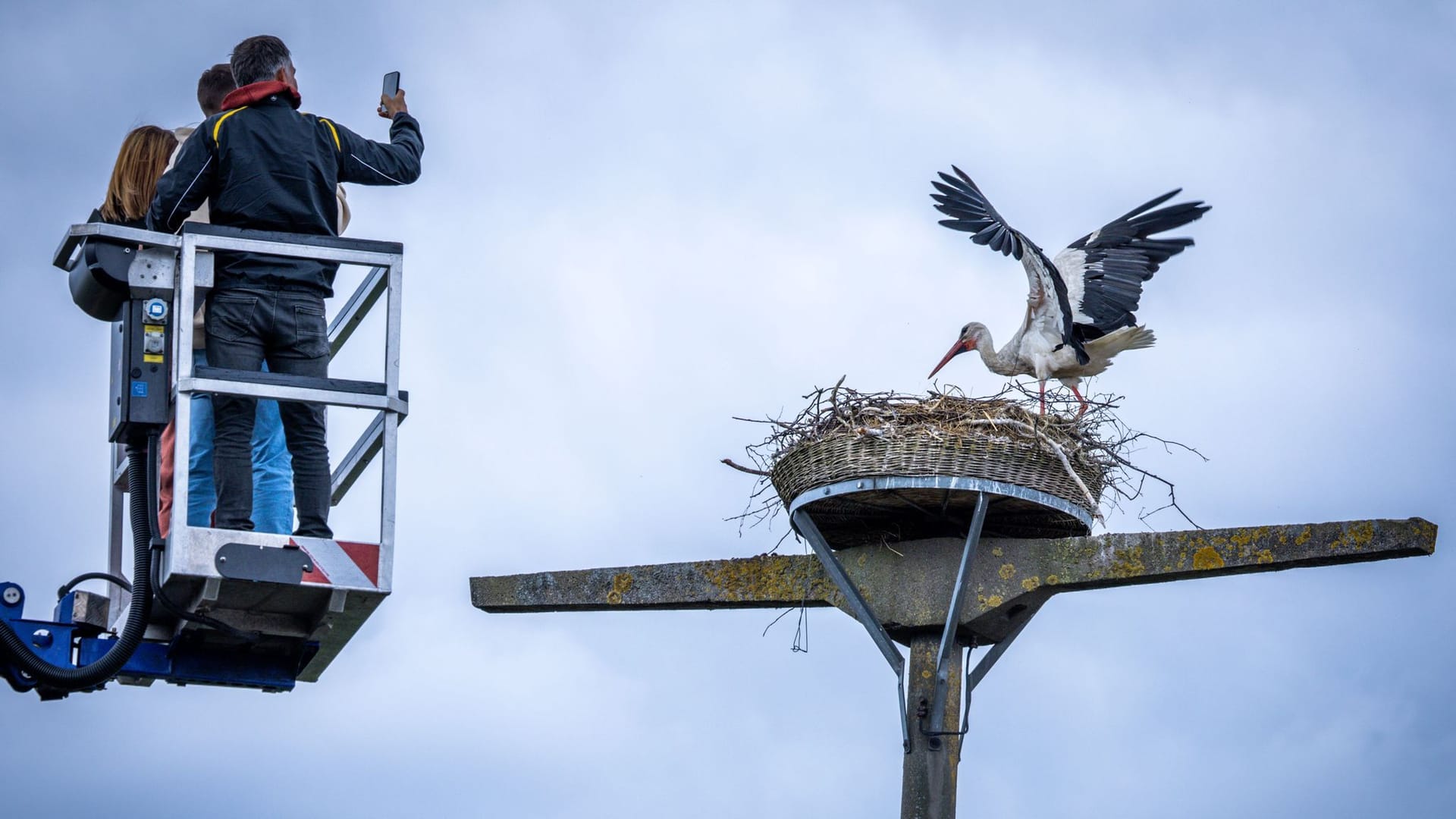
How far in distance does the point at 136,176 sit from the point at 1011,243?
509 cm

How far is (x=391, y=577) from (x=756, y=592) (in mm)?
2485

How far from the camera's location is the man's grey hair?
7102 mm

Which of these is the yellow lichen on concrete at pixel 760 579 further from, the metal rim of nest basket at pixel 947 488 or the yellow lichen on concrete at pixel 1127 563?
the yellow lichen on concrete at pixel 1127 563

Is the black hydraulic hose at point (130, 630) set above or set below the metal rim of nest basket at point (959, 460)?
below

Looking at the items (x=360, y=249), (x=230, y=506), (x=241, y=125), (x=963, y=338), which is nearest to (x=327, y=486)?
(x=230, y=506)

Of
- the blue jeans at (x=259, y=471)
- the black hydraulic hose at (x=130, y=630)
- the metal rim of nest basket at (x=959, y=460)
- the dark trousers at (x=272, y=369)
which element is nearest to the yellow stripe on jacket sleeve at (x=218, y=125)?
the dark trousers at (x=272, y=369)

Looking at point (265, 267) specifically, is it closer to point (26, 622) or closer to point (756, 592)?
point (26, 622)

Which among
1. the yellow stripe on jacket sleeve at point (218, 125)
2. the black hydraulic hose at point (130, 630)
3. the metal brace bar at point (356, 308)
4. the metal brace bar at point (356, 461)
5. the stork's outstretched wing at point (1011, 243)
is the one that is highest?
A: the stork's outstretched wing at point (1011, 243)

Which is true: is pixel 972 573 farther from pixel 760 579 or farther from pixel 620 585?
pixel 620 585

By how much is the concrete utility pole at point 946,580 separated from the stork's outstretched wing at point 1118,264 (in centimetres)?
301

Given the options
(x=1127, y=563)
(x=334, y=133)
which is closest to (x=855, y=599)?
(x=1127, y=563)

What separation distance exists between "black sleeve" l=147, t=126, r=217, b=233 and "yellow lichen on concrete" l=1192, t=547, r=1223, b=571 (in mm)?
3931

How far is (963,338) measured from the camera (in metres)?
12.2

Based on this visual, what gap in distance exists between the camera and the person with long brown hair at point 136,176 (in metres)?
7.30
